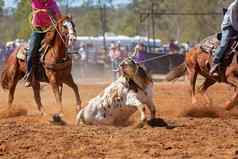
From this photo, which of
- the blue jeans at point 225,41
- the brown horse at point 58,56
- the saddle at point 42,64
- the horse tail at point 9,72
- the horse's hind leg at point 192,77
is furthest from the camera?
the horse's hind leg at point 192,77

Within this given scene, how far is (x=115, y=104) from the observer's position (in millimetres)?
11797

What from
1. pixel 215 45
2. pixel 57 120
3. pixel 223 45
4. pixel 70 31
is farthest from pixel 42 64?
pixel 215 45

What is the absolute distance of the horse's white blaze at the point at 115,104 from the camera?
38.1ft

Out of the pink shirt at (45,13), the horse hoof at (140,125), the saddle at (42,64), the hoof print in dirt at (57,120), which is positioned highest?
the pink shirt at (45,13)

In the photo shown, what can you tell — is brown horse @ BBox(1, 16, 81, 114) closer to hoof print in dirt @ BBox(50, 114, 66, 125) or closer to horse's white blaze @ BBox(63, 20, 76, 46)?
horse's white blaze @ BBox(63, 20, 76, 46)

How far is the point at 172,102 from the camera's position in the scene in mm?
18281

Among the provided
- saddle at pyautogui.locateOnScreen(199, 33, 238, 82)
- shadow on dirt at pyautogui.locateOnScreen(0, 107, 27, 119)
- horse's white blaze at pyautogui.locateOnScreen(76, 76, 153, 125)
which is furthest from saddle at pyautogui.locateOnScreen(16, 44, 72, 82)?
saddle at pyautogui.locateOnScreen(199, 33, 238, 82)

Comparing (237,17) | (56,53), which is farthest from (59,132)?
(237,17)

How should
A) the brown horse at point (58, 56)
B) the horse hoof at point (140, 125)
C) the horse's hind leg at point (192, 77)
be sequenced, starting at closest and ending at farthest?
1. the horse hoof at point (140, 125)
2. the brown horse at point (58, 56)
3. the horse's hind leg at point (192, 77)

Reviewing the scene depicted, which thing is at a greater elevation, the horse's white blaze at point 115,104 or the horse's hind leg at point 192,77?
the horse's white blaze at point 115,104

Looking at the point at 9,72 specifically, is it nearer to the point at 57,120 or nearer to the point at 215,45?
the point at 57,120

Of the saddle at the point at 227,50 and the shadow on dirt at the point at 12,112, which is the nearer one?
the saddle at the point at 227,50

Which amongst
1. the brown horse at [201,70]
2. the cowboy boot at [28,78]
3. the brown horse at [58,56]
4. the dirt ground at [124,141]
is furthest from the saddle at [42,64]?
the brown horse at [201,70]

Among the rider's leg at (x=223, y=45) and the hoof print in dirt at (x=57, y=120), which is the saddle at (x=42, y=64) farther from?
the rider's leg at (x=223, y=45)
